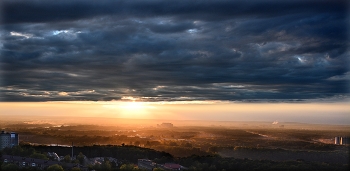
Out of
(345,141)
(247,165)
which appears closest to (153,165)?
(247,165)

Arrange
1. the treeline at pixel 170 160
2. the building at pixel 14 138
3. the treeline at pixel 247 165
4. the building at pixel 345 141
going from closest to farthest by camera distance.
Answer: the treeline at pixel 247 165
the treeline at pixel 170 160
the building at pixel 345 141
the building at pixel 14 138

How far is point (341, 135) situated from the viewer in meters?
8.93

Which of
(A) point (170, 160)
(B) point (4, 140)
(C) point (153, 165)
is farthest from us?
(B) point (4, 140)

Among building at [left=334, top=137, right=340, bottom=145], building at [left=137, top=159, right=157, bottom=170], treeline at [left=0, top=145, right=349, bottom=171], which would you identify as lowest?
building at [left=137, top=159, right=157, bottom=170]

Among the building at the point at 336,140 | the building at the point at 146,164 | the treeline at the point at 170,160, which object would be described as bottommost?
the building at the point at 146,164

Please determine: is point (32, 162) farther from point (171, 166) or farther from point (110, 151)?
point (171, 166)

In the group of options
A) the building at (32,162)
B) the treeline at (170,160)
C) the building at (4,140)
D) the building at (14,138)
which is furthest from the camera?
the building at (14,138)

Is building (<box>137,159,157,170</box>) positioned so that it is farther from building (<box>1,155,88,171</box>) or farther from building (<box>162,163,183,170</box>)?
building (<box>1,155,88,171</box>)

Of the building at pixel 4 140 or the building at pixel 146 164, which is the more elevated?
the building at pixel 4 140

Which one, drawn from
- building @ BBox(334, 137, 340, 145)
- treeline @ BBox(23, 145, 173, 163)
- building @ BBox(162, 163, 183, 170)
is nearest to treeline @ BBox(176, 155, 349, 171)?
building @ BBox(162, 163, 183, 170)

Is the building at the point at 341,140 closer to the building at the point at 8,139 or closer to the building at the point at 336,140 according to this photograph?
the building at the point at 336,140

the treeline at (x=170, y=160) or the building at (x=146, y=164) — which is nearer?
the treeline at (x=170, y=160)

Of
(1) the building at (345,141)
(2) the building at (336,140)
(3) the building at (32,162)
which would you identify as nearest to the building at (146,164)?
(3) the building at (32,162)

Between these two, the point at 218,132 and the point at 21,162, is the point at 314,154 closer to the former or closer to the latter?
the point at 218,132
